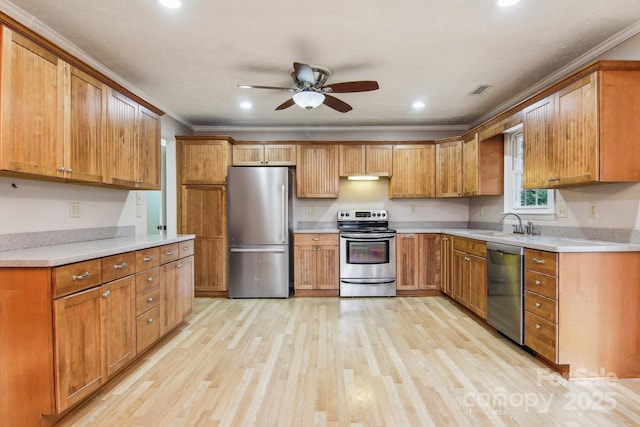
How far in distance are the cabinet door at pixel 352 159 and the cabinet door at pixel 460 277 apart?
176 centimetres

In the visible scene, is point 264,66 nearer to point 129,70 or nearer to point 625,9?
point 129,70

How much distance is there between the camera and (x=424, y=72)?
3.10 m

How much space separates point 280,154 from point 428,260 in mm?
2624

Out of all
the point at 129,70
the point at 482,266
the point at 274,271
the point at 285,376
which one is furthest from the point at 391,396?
the point at 129,70

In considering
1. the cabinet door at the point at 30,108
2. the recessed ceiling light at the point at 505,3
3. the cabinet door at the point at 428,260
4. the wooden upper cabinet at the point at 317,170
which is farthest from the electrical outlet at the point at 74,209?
the cabinet door at the point at 428,260

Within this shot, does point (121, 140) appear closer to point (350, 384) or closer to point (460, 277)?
point (350, 384)

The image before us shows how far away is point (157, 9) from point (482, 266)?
11.8ft

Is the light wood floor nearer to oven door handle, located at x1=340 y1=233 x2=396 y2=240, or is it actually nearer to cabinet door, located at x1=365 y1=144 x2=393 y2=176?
oven door handle, located at x1=340 y1=233 x2=396 y2=240

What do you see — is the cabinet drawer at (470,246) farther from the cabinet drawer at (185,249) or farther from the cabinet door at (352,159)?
the cabinet drawer at (185,249)

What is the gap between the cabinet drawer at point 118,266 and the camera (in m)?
2.10

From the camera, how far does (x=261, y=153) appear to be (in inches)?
188

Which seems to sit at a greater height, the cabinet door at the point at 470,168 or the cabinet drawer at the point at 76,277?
the cabinet door at the point at 470,168

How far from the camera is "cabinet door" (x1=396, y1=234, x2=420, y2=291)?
176 inches

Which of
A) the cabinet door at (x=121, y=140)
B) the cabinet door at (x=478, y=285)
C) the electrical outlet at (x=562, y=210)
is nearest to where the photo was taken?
the cabinet door at (x=121, y=140)
